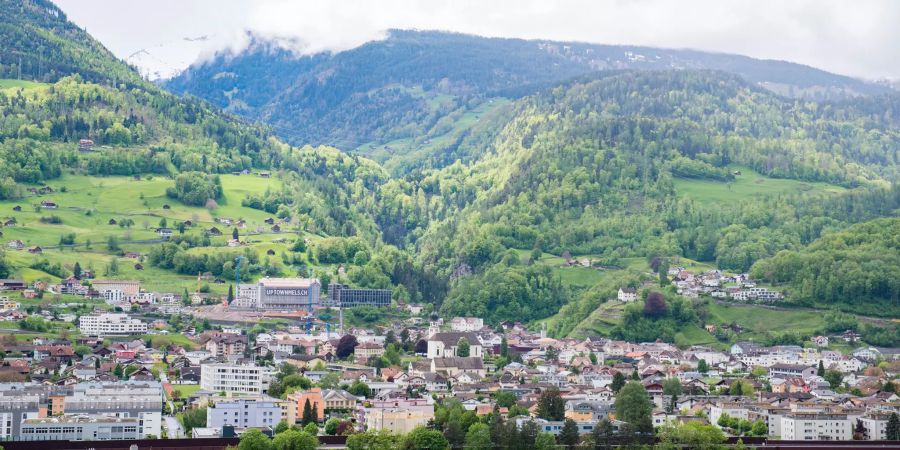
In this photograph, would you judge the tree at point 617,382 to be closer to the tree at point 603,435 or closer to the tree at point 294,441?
the tree at point 603,435

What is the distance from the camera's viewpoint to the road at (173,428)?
82375 mm

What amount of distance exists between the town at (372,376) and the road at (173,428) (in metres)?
0.12

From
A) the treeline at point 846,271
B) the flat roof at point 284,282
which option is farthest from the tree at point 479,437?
the flat roof at point 284,282

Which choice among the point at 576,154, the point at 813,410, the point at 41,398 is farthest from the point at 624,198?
the point at 41,398

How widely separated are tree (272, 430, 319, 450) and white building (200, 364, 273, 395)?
20.6 metres

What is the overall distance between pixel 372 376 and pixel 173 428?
23.3 metres

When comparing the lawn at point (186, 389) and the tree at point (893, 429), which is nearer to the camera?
the tree at point (893, 429)

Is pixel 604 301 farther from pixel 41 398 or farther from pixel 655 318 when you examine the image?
pixel 41 398

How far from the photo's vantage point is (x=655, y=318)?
130 metres

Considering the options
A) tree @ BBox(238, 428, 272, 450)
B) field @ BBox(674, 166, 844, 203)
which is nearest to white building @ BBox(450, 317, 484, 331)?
field @ BBox(674, 166, 844, 203)

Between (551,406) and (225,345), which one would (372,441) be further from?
(225,345)

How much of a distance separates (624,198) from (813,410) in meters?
83.6

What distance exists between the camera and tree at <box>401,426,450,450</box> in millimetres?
78125

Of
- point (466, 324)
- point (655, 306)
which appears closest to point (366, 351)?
point (466, 324)
